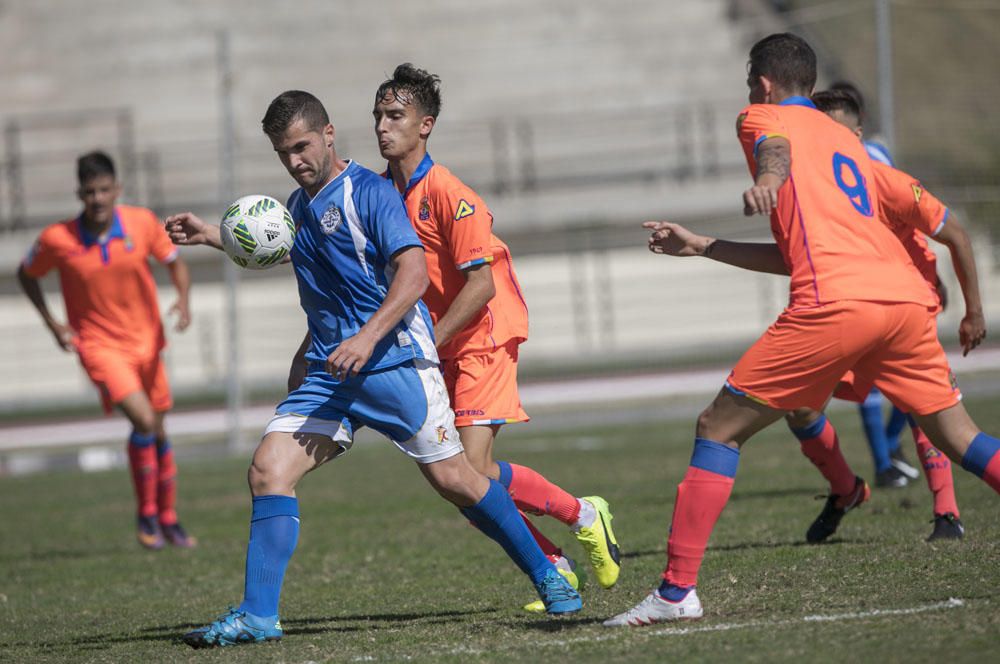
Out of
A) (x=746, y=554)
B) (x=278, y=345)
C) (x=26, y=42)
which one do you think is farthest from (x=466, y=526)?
(x=26, y=42)

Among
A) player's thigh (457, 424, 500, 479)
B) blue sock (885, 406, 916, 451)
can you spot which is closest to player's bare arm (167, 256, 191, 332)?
player's thigh (457, 424, 500, 479)

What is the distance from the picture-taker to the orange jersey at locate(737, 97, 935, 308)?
504 cm

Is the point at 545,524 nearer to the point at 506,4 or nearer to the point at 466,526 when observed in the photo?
the point at 466,526

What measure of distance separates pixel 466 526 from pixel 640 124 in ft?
63.3

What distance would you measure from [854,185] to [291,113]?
2239mm

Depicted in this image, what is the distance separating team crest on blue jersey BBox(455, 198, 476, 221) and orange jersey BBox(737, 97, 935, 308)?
127 centimetres

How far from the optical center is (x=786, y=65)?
534 cm

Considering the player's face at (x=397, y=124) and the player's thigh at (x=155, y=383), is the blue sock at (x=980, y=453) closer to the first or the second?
the player's face at (x=397, y=124)

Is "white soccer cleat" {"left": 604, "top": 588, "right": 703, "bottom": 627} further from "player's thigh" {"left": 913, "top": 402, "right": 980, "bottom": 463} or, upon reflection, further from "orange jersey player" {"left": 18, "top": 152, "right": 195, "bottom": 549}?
"orange jersey player" {"left": 18, "top": 152, "right": 195, "bottom": 549}

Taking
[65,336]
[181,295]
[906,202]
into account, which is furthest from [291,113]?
[65,336]

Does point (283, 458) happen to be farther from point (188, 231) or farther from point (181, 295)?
point (181, 295)

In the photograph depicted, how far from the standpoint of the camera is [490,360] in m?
6.20

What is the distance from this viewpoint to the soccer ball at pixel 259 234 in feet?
18.1

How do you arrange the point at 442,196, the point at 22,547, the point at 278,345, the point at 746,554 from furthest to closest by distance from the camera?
the point at 278,345 → the point at 22,547 → the point at 746,554 → the point at 442,196
